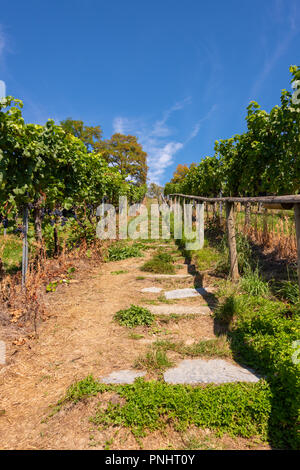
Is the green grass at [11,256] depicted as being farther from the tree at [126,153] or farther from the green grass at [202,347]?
the tree at [126,153]

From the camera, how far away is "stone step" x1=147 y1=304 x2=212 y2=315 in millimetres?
3730

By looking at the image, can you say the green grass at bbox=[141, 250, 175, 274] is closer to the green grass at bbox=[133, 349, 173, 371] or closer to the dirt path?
the dirt path

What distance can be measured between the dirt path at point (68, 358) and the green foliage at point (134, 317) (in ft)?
0.38

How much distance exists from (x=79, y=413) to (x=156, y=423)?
0.61m

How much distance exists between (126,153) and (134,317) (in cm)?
4263

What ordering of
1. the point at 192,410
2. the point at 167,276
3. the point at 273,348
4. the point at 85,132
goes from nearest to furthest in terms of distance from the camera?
the point at 192,410 → the point at 273,348 → the point at 167,276 → the point at 85,132

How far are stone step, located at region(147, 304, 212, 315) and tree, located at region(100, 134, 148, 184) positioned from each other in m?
39.8

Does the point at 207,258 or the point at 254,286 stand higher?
the point at 207,258

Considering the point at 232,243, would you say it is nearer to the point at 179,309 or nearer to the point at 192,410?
the point at 179,309

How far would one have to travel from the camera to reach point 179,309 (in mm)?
3863

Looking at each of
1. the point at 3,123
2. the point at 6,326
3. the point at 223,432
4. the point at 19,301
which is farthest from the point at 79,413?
the point at 3,123

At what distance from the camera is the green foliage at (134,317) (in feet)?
11.2

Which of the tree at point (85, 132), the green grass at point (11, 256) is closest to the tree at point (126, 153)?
the tree at point (85, 132)

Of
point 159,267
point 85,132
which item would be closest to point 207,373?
point 159,267
